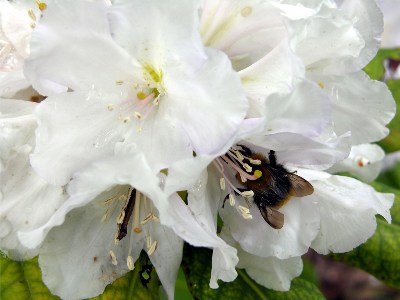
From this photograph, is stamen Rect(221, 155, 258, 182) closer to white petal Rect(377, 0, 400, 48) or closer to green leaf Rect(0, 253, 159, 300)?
green leaf Rect(0, 253, 159, 300)

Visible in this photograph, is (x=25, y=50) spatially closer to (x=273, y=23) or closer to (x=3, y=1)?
(x=3, y=1)

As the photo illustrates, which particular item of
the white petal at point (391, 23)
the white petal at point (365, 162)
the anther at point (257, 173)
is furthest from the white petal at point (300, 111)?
the white petal at point (391, 23)

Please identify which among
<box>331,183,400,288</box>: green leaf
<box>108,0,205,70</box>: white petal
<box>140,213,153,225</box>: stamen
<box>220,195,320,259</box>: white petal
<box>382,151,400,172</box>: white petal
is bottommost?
<box>382,151,400,172</box>: white petal

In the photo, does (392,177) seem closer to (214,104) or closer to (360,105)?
(360,105)

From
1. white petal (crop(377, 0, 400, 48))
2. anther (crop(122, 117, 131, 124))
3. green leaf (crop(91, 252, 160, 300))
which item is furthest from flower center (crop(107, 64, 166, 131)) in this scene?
white petal (crop(377, 0, 400, 48))

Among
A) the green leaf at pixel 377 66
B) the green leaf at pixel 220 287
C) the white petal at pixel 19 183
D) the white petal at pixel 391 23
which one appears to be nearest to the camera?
the white petal at pixel 19 183

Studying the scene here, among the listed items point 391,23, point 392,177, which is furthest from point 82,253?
point 392,177

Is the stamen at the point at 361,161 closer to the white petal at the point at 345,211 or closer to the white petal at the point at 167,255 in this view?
the white petal at the point at 345,211
